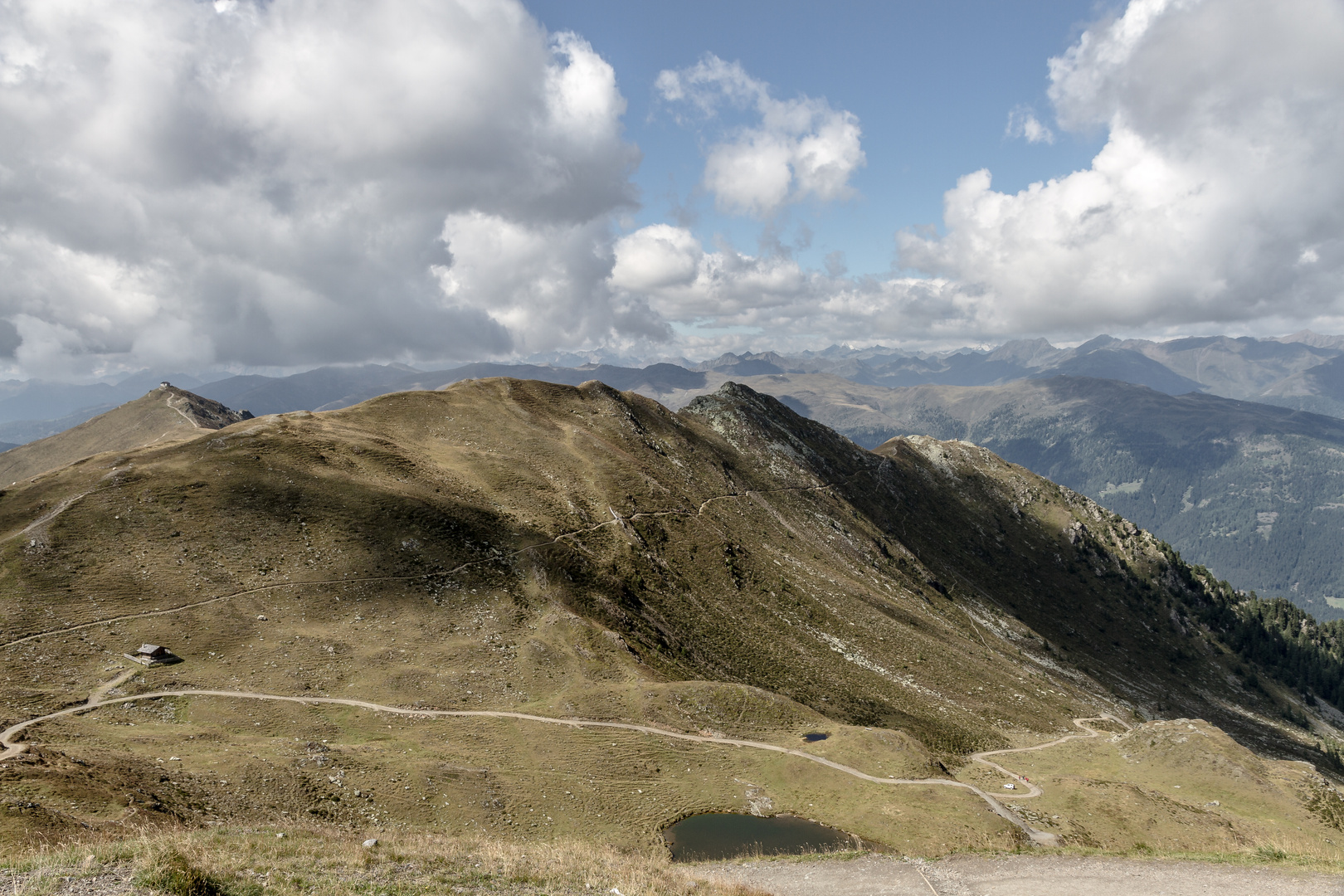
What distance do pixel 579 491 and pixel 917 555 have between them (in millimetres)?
108114

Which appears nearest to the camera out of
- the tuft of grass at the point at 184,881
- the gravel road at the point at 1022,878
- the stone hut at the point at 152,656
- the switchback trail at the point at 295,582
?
the tuft of grass at the point at 184,881

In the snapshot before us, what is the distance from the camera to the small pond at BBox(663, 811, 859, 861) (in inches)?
1759

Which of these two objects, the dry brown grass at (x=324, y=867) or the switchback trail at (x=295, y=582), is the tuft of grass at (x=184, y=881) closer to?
the dry brown grass at (x=324, y=867)

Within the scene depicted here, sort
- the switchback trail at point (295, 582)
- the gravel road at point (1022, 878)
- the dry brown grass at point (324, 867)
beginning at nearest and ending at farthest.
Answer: the dry brown grass at point (324, 867), the gravel road at point (1022, 878), the switchback trail at point (295, 582)

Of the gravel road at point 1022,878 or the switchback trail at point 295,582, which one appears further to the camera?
Answer: the switchback trail at point 295,582

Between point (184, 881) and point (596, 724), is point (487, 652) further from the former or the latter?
point (184, 881)

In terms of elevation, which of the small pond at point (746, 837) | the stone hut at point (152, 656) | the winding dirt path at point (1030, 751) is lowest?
the winding dirt path at point (1030, 751)

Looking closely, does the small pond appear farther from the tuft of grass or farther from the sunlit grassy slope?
the tuft of grass

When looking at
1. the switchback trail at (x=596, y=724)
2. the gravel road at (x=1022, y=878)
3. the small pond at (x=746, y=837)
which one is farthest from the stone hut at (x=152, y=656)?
the gravel road at (x=1022, y=878)

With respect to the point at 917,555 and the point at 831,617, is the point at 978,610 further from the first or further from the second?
the point at 831,617

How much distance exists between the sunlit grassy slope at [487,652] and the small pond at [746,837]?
175 centimetres

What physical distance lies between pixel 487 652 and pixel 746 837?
112ft

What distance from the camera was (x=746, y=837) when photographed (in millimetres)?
47344

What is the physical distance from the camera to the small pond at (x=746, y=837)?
147 feet
